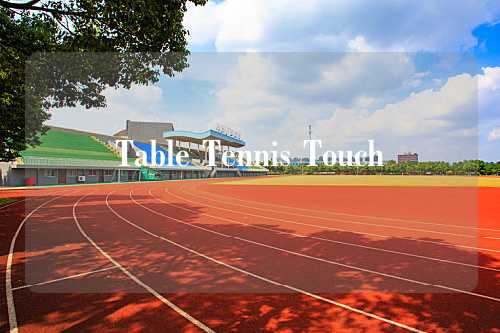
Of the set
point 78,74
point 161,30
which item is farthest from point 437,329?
point 78,74

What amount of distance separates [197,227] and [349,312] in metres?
8.81

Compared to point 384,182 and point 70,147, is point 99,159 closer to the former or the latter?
point 70,147

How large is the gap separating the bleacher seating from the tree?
38.4 metres

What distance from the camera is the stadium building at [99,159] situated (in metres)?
40.1

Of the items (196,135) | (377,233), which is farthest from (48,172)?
(377,233)

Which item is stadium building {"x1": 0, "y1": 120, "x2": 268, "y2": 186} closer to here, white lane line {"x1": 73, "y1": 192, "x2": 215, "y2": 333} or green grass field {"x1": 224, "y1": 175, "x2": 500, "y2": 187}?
green grass field {"x1": 224, "y1": 175, "x2": 500, "y2": 187}

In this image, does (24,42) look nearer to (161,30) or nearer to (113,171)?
(161,30)

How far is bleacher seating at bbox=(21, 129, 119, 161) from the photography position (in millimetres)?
46188

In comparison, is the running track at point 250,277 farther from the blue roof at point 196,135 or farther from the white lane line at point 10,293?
the blue roof at point 196,135

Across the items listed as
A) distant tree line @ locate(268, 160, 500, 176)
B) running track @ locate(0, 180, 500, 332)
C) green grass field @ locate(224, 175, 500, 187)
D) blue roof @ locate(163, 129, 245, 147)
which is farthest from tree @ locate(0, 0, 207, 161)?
distant tree line @ locate(268, 160, 500, 176)

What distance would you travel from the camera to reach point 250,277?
704 centimetres

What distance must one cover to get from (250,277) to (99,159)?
54911 millimetres

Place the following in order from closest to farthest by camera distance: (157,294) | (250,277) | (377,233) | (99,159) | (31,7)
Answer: (157,294), (250,277), (31,7), (377,233), (99,159)

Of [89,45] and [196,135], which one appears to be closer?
[89,45]
